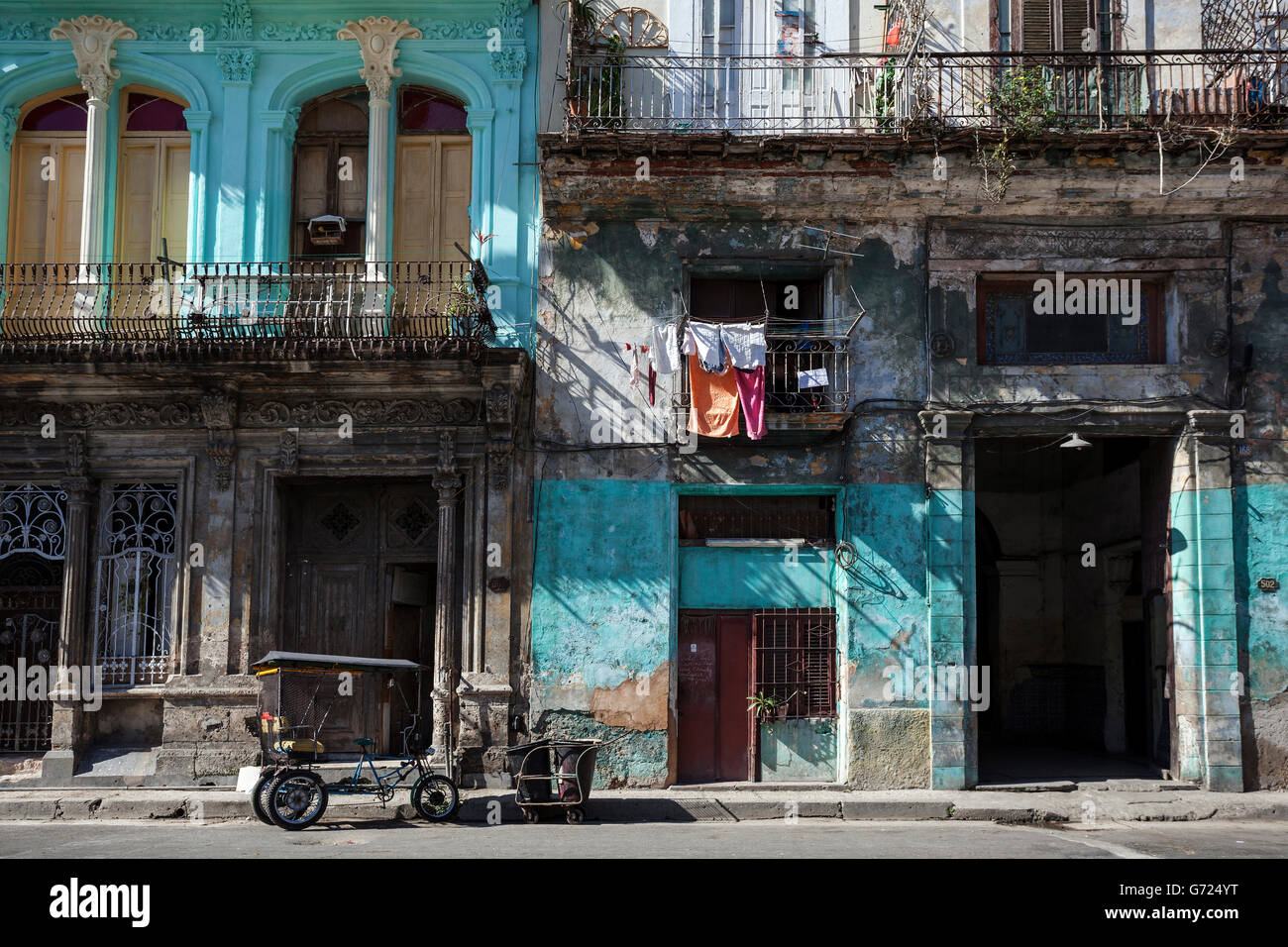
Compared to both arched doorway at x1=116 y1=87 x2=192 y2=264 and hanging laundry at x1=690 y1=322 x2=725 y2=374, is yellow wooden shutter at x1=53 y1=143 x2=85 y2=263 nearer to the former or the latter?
arched doorway at x1=116 y1=87 x2=192 y2=264

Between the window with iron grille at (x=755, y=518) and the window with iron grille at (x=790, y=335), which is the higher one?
the window with iron grille at (x=790, y=335)

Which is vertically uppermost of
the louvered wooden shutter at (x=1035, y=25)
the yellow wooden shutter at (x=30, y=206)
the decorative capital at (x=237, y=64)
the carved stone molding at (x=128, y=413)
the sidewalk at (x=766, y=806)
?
the louvered wooden shutter at (x=1035, y=25)

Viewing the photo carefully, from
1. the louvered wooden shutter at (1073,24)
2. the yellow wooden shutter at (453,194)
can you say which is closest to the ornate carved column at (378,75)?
the yellow wooden shutter at (453,194)

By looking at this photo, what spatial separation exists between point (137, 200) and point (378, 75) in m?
3.38

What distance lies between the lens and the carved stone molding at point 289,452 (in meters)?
14.7

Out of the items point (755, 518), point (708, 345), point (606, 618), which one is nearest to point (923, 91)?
point (708, 345)

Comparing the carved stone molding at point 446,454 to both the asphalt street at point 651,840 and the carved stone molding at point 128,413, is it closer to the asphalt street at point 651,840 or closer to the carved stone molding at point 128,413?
the carved stone molding at point 128,413

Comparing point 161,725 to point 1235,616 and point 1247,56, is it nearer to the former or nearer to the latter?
point 1235,616

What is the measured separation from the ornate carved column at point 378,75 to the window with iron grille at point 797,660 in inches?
253

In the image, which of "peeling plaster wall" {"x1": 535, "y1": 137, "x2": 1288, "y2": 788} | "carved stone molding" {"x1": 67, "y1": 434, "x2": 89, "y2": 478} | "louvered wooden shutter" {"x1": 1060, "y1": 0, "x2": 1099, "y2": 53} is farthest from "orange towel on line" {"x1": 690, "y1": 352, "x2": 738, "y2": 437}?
"carved stone molding" {"x1": 67, "y1": 434, "x2": 89, "y2": 478}

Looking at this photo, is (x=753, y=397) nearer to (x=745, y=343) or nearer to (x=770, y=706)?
(x=745, y=343)

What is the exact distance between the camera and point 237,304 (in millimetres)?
14680

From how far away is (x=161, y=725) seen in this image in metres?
14.5

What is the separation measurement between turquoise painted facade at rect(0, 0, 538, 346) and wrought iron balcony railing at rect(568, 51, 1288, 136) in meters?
1.08
